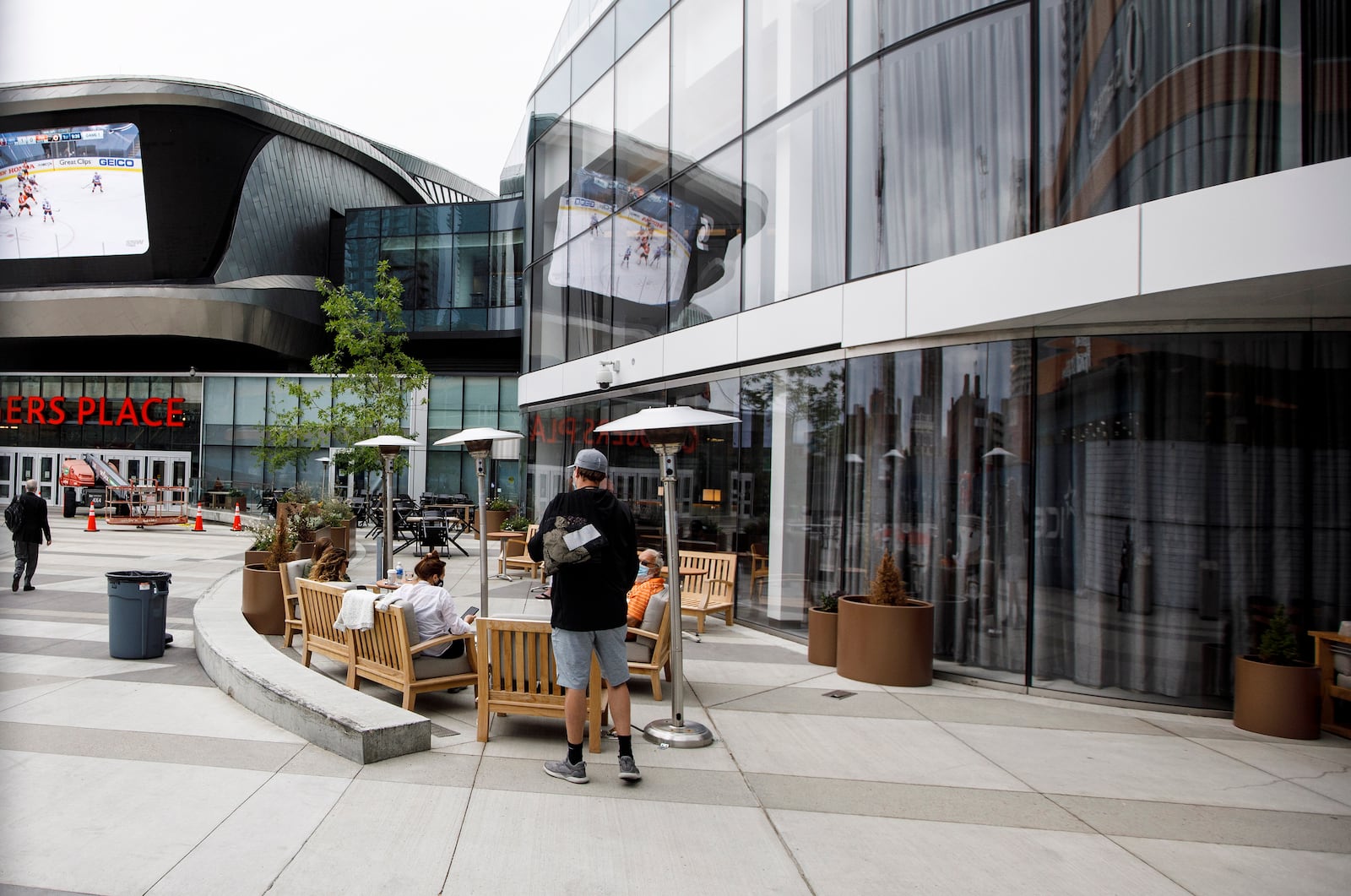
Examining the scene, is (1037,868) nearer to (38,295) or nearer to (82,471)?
(82,471)

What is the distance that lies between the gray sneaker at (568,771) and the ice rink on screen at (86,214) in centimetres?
4544

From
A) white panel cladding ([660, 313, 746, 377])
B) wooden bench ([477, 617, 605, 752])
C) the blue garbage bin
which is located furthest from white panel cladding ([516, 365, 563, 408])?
wooden bench ([477, 617, 605, 752])

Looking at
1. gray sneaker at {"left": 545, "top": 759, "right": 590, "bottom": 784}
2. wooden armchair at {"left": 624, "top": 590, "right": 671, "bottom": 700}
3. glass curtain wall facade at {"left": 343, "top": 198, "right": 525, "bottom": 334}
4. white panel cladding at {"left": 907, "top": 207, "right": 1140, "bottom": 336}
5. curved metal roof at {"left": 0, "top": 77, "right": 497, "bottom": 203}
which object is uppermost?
curved metal roof at {"left": 0, "top": 77, "right": 497, "bottom": 203}

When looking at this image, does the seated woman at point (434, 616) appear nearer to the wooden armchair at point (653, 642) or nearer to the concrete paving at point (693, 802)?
the concrete paving at point (693, 802)

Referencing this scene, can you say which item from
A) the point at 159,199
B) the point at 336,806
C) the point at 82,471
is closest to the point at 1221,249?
the point at 336,806

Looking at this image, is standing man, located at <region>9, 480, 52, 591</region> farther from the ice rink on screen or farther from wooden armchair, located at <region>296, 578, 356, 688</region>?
the ice rink on screen

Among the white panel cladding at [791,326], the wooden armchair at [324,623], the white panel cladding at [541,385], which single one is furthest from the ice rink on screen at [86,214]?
the wooden armchair at [324,623]

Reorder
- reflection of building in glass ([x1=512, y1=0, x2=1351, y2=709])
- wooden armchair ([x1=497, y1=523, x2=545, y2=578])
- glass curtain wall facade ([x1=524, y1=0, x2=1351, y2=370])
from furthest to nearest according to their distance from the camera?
1. wooden armchair ([x1=497, y1=523, x2=545, y2=578])
2. glass curtain wall facade ([x1=524, y1=0, x2=1351, y2=370])
3. reflection of building in glass ([x1=512, y1=0, x2=1351, y2=709])

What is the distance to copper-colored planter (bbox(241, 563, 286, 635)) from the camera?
9906mm

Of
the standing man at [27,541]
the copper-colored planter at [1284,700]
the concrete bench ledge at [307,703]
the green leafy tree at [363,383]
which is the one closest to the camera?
the concrete bench ledge at [307,703]

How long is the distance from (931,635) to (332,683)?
539 cm

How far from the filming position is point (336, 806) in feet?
15.7

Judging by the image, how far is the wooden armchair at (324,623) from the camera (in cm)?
747

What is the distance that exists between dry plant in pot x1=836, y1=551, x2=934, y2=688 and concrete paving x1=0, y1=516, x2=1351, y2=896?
0.42 meters
